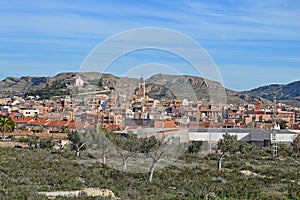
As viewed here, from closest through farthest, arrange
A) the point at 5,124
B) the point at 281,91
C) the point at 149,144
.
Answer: the point at 149,144
the point at 5,124
the point at 281,91

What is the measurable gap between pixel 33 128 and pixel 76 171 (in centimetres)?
4106

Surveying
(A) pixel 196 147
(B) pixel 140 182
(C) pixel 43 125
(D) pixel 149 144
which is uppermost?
(D) pixel 149 144

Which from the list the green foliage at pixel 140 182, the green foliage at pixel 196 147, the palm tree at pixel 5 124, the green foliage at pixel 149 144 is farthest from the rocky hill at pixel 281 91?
the green foliage at pixel 149 144

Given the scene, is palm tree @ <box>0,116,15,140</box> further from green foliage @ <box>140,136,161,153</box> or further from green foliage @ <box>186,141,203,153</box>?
green foliage @ <box>140,136,161,153</box>

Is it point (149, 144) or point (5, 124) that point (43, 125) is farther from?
point (149, 144)

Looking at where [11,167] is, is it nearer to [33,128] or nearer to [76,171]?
[76,171]

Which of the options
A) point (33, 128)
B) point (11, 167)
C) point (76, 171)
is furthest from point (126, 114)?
point (33, 128)

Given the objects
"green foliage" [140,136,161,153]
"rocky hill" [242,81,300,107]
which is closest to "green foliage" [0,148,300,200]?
"green foliage" [140,136,161,153]

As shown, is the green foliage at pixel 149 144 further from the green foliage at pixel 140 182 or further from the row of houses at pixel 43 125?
the row of houses at pixel 43 125

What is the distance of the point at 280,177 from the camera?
22.0m

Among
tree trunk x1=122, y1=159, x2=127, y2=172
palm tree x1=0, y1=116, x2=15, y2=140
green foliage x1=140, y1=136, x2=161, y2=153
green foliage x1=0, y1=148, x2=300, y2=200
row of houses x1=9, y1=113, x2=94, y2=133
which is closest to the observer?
green foliage x1=0, y1=148, x2=300, y2=200

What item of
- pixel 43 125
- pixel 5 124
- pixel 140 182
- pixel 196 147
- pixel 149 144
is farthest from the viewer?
pixel 43 125

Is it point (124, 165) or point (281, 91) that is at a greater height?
point (281, 91)

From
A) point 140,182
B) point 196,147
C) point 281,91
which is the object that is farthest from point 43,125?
point 281,91
